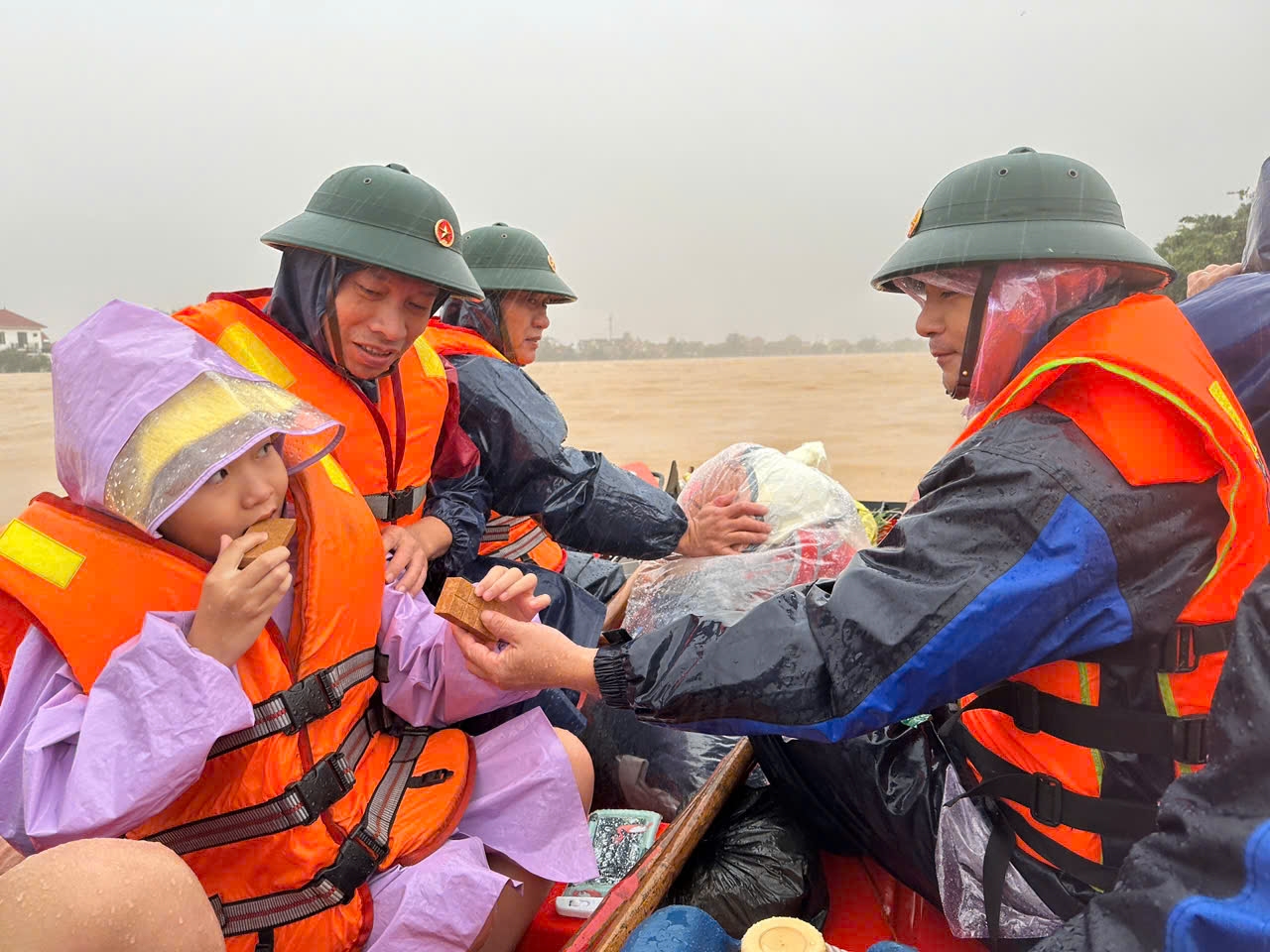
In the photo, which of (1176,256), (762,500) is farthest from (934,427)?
(762,500)

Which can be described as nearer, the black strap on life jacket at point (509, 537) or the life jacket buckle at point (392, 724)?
the life jacket buckle at point (392, 724)

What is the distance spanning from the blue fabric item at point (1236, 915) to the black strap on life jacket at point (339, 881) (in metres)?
1.40

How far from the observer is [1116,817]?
4.89 ft

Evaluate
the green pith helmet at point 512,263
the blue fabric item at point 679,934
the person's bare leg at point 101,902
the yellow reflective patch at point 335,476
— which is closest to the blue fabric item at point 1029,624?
A: the blue fabric item at point 679,934

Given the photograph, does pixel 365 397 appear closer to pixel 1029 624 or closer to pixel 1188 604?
pixel 1029 624

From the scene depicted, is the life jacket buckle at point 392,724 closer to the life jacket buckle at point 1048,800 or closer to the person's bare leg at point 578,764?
the person's bare leg at point 578,764

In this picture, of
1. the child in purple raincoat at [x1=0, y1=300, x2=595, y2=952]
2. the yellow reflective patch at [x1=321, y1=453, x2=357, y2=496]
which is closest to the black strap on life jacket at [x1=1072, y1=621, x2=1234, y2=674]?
the child in purple raincoat at [x1=0, y1=300, x2=595, y2=952]

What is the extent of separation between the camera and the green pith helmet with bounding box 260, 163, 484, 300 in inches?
84.2

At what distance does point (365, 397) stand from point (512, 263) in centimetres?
184

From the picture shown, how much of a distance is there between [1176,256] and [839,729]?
1294 cm

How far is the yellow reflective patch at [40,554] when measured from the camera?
1.50 m

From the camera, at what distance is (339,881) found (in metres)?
1.65

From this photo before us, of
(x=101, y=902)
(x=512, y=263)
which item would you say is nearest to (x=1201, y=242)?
(x=512, y=263)

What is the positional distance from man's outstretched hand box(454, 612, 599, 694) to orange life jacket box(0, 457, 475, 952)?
29 centimetres
